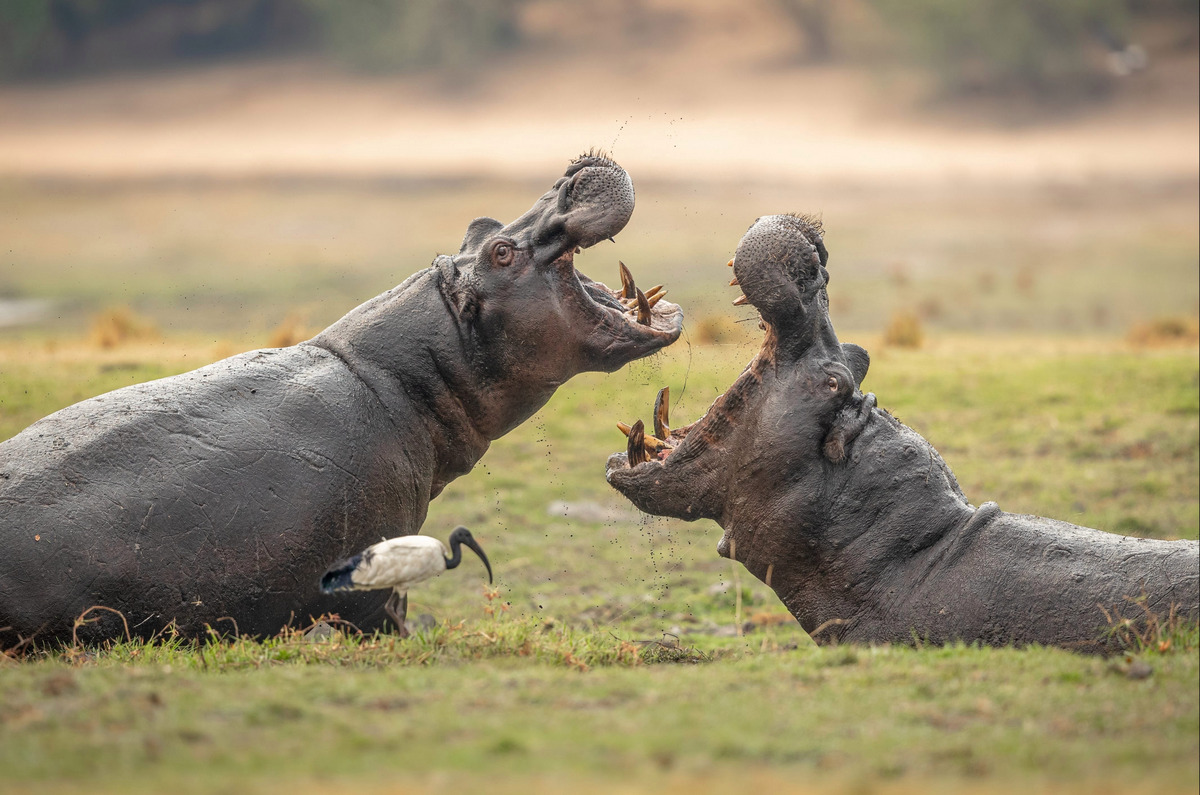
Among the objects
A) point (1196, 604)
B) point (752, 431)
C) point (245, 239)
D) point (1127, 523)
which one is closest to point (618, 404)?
point (1127, 523)

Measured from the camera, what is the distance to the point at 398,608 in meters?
6.16

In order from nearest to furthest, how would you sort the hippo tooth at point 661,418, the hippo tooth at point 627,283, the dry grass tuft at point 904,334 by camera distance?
the hippo tooth at point 661,418 < the hippo tooth at point 627,283 < the dry grass tuft at point 904,334

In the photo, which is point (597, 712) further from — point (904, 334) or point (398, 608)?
point (904, 334)

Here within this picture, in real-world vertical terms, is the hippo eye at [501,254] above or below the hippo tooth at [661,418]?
above

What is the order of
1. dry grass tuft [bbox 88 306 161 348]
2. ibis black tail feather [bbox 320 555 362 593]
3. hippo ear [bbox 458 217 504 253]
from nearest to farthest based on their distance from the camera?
ibis black tail feather [bbox 320 555 362 593], hippo ear [bbox 458 217 504 253], dry grass tuft [bbox 88 306 161 348]

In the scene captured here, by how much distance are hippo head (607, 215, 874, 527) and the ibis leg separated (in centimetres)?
133

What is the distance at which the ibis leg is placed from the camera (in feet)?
19.2

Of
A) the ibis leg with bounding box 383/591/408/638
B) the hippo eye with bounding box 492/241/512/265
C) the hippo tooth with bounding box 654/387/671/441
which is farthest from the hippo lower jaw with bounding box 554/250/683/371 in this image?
the ibis leg with bounding box 383/591/408/638

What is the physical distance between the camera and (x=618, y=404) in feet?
45.2

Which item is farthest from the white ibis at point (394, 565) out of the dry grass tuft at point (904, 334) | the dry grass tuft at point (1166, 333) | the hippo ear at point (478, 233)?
the dry grass tuft at point (1166, 333)

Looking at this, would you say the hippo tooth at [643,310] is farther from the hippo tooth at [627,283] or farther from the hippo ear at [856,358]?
the hippo ear at [856,358]

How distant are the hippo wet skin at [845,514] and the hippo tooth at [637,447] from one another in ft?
0.76

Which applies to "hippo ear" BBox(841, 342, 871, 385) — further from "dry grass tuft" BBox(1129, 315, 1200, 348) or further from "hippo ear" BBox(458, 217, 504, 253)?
"dry grass tuft" BBox(1129, 315, 1200, 348)

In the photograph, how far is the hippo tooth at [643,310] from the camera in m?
6.97
